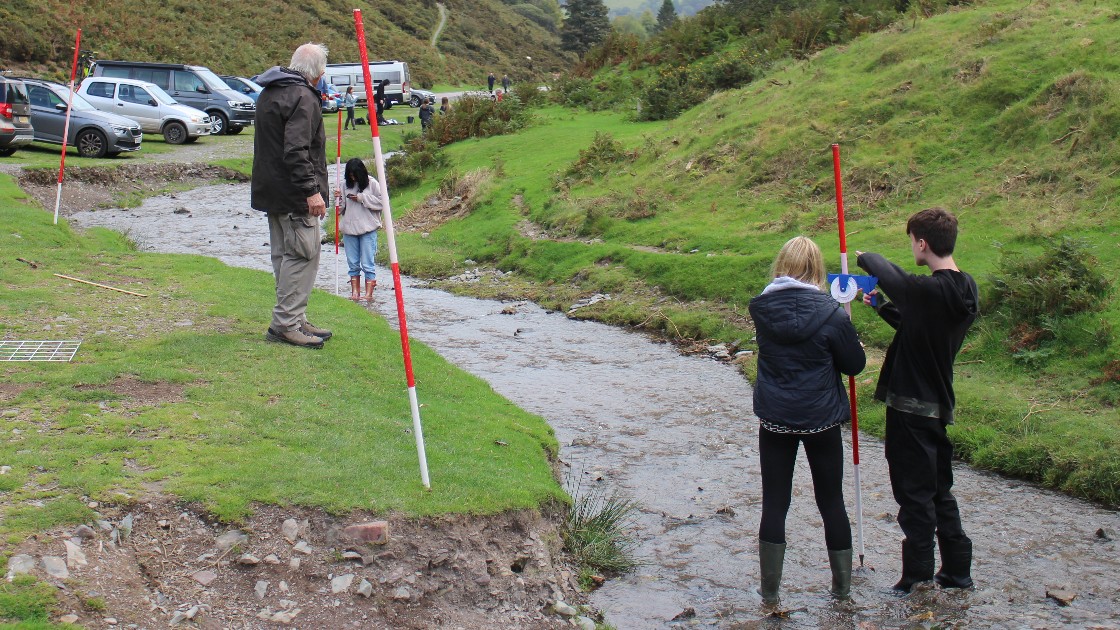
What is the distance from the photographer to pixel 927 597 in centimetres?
642

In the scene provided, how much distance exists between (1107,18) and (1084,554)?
13.6 m

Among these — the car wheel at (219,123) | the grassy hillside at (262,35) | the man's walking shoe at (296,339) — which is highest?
the grassy hillside at (262,35)

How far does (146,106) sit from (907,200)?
91.9 ft

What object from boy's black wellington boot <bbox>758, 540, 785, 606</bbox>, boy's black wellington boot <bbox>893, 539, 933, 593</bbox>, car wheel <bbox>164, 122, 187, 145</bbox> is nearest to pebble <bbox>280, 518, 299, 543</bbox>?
boy's black wellington boot <bbox>758, 540, 785, 606</bbox>

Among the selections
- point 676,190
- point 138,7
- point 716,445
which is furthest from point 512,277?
point 138,7

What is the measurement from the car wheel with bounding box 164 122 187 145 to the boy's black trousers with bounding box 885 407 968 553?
109ft

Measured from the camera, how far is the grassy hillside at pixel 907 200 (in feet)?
32.8

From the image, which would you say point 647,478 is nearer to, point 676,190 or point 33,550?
point 33,550

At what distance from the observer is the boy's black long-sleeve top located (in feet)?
19.6

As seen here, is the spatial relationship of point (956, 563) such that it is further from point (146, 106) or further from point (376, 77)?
point (376, 77)

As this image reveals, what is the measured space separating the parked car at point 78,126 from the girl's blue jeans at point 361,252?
16.7 m

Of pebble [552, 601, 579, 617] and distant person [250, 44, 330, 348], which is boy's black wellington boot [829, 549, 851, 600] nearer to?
pebble [552, 601, 579, 617]

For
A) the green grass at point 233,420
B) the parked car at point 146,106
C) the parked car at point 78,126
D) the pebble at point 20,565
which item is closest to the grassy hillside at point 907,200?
the green grass at point 233,420

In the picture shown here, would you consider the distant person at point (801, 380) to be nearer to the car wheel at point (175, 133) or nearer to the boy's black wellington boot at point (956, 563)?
the boy's black wellington boot at point (956, 563)
